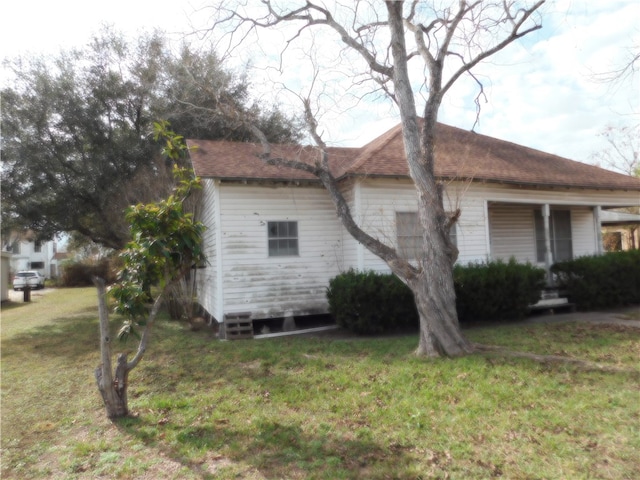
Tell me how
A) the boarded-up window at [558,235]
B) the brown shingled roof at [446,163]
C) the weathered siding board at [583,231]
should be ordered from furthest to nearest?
the weathered siding board at [583,231] < the boarded-up window at [558,235] < the brown shingled roof at [446,163]

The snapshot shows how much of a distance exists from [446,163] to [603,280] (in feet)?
16.7

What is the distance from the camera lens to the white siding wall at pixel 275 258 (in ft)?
35.6

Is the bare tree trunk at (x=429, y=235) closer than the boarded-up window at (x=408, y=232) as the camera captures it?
Yes

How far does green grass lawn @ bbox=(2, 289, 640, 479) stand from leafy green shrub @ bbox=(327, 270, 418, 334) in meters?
1.25

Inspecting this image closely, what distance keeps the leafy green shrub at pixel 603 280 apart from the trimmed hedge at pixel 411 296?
1602 millimetres

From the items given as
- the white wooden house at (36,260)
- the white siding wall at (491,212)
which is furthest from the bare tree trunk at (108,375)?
the white wooden house at (36,260)

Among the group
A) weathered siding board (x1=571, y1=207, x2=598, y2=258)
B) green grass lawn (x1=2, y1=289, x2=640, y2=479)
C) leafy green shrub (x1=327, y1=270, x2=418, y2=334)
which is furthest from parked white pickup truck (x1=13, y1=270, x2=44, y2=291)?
weathered siding board (x1=571, y1=207, x2=598, y2=258)

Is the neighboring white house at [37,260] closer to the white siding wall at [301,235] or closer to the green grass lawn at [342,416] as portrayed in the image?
the white siding wall at [301,235]

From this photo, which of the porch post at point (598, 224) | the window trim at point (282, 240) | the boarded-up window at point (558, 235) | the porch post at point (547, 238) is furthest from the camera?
the boarded-up window at point (558, 235)

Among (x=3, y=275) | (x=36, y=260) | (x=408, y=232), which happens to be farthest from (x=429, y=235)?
(x=36, y=260)

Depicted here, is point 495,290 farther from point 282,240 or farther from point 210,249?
point 210,249

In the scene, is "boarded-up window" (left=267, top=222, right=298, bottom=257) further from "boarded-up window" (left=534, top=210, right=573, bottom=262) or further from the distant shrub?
the distant shrub

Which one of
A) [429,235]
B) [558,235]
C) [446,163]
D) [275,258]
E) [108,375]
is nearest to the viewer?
[108,375]

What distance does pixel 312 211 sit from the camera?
11664 millimetres
